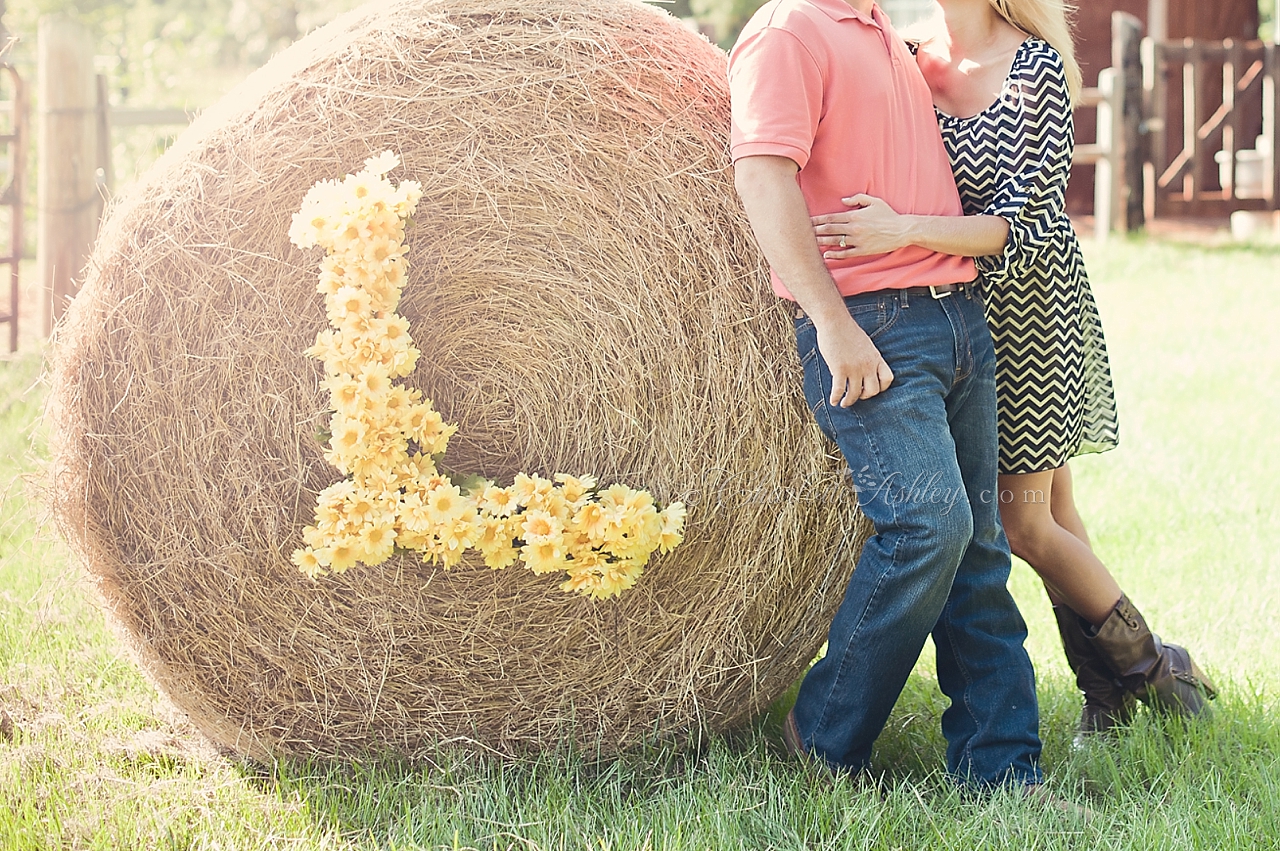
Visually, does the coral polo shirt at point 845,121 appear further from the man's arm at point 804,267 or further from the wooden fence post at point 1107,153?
the wooden fence post at point 1107,153

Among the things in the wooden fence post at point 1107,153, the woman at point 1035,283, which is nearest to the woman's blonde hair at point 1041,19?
the woman at point 1035,283

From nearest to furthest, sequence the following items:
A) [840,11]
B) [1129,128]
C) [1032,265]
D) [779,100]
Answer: [779,100], [840,11], [1032,265], [1129,128]

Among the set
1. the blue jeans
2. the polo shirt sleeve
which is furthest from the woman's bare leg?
the polo shirt sleeve

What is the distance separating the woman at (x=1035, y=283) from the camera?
2.32 meters

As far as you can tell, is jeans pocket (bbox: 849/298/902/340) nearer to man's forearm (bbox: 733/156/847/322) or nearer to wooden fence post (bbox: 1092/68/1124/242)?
man's forearm (bbox: 733/156/847/322)

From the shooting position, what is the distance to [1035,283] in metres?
2.44

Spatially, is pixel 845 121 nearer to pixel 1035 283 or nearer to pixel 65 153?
pixel 1035 283

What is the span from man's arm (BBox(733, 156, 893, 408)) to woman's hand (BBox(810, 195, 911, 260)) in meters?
0.05

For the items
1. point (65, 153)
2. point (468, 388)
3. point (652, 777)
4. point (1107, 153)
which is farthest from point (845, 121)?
point (1107, 153)

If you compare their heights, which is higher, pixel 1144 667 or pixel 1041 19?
pixel 1041 19

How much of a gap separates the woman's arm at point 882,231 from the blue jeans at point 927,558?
10 cm

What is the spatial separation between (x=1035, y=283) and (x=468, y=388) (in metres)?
1.16

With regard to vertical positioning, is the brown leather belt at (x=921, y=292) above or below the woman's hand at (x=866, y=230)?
below

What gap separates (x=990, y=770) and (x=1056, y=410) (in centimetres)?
73
